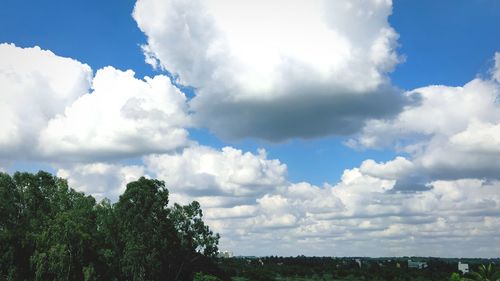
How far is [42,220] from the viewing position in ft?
265

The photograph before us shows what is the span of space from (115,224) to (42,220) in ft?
34.1

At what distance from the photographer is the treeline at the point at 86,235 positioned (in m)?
73.6

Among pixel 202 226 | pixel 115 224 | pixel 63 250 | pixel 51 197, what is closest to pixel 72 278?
pixel 63 250

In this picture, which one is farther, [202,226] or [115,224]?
[202,226]

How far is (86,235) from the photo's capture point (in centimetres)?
7594

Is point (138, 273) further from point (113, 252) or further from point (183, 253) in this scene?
point (183, 253)

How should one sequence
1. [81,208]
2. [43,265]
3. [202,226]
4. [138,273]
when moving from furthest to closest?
[202,226]
[81,208]
[138,273]
[43,265]

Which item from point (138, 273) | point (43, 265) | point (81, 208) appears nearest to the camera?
point (43, 265)

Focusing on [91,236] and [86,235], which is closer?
[86,235]

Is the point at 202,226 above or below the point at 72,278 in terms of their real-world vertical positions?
above

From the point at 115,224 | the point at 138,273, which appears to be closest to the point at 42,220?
the point at 115,224

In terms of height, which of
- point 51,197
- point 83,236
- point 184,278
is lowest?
point 184,278

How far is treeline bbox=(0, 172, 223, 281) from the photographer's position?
73562mm

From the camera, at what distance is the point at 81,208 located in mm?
84938
